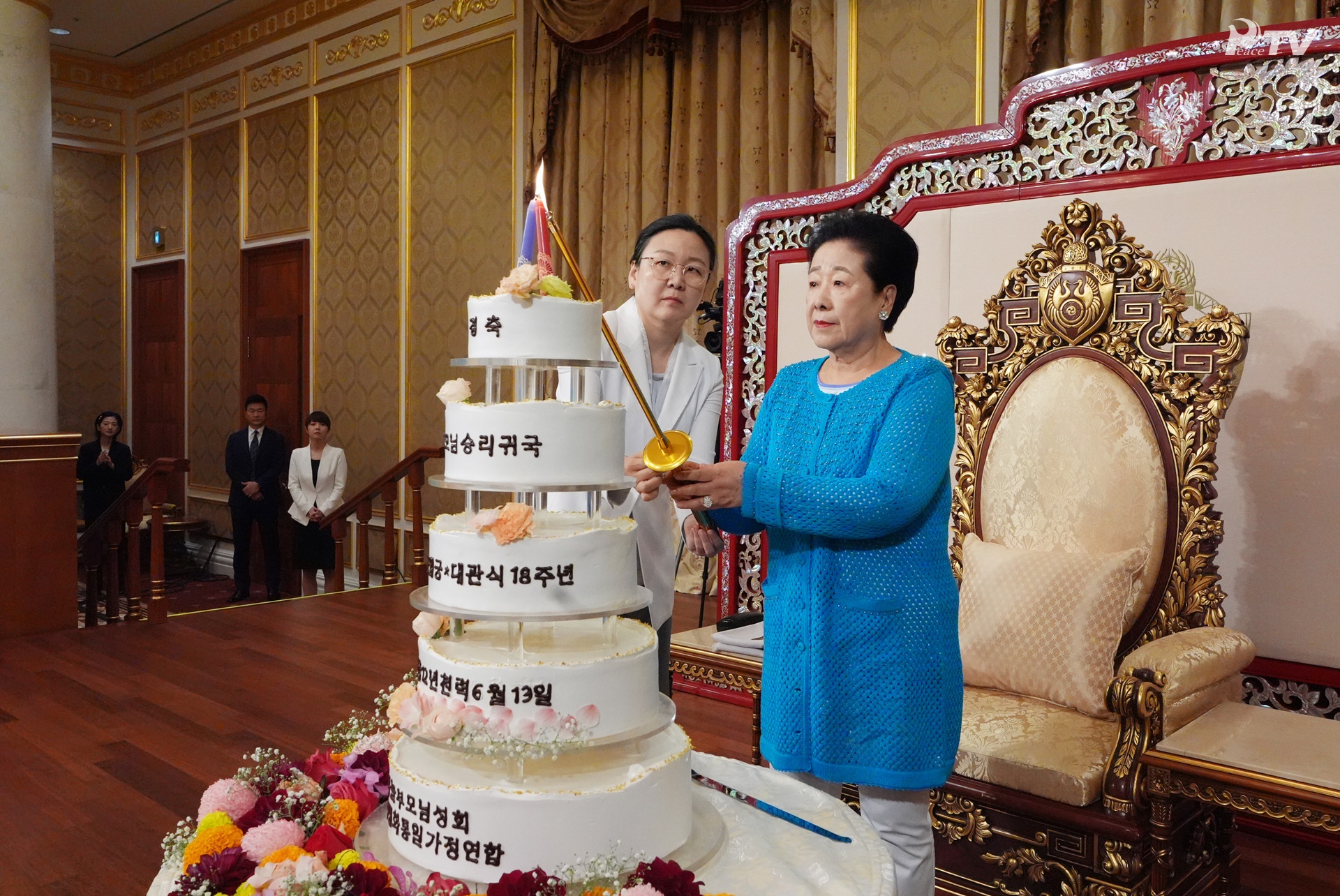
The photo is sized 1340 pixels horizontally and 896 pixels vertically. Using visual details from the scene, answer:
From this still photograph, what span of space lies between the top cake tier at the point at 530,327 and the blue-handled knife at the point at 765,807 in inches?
25.0

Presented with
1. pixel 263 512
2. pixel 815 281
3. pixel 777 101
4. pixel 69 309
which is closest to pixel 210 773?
pixel 815 281

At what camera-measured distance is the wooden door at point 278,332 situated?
857 cm

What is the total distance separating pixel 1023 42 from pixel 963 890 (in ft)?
11.4

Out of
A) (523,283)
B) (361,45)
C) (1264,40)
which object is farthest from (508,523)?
(361,45)

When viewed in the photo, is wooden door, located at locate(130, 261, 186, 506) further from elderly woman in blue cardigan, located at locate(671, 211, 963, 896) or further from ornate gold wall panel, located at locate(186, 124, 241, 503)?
elderly woman in blue cardigan, located at locate(671, 211, 963, 896)

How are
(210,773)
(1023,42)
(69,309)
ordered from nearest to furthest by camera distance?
1. (210,773)
2. (1023,42)
3. (69,309)

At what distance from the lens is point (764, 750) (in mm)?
1679

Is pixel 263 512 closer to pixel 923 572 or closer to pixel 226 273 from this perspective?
pixel 226 273

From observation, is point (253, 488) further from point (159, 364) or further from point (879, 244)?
point (879, 244)

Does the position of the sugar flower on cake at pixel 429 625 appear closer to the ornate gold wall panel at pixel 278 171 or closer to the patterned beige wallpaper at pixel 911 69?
the patterned beige wallpaper at pixel 911 69

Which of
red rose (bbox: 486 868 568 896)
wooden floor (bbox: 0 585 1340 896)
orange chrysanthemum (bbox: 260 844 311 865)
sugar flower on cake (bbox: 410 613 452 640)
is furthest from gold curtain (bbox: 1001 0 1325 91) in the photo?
orange chrysanthemum (bbox: 260 844 311 865)

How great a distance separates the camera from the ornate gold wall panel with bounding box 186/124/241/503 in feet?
29.8

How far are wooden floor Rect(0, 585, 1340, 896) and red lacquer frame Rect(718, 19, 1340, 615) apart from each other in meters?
1.25

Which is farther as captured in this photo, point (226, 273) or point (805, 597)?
point (226, 273)
